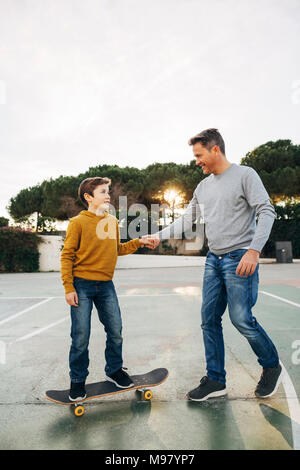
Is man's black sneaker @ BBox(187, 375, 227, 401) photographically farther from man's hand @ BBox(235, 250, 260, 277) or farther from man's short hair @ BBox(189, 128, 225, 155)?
man's short hair @ BBox(189, 128, 225, 155)

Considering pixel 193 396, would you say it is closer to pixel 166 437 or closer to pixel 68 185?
pixel 166 437

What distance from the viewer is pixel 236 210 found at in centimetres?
222

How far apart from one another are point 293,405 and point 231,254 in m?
1.14

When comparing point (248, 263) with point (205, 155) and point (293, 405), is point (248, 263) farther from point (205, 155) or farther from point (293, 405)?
point (293, 405)

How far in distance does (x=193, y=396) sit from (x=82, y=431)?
824 mm

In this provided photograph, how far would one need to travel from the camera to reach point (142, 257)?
19281mm

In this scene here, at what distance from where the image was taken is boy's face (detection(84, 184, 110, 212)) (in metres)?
2.36

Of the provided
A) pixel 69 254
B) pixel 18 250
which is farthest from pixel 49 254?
pixel 69 254

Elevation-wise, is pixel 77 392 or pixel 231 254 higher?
pixel 231 254

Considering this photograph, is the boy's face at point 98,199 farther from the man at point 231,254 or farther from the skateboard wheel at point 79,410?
the skateboard wheel at point 79,410

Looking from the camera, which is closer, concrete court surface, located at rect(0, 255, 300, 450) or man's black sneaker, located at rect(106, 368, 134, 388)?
concrete court surface, located at rect(0, 255, 300, 450)

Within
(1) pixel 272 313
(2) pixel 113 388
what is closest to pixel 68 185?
(1) pixel 272 313

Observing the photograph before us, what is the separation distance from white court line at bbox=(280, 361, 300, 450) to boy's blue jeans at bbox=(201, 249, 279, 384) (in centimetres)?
26
